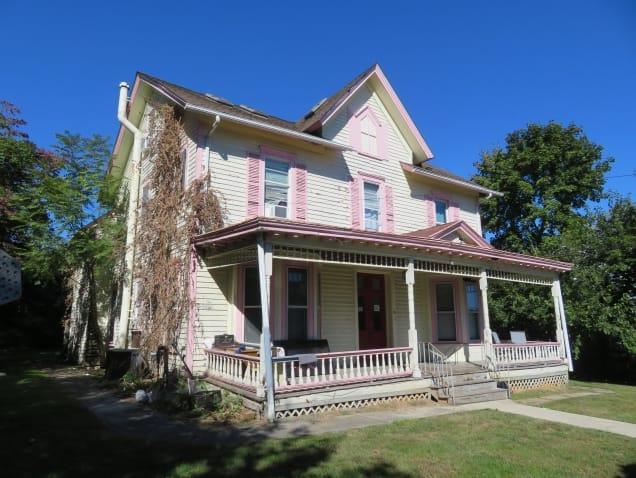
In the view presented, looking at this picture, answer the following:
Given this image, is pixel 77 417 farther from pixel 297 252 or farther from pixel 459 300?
pixel 459 300

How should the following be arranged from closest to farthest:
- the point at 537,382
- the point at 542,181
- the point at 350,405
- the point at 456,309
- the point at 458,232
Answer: the point at 350,405
the point at 537,382
the point at 458,232
the point at 456,309
the point at 542,181

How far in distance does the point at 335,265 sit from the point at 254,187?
319 centimetres

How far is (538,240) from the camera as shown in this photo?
88.0 feet

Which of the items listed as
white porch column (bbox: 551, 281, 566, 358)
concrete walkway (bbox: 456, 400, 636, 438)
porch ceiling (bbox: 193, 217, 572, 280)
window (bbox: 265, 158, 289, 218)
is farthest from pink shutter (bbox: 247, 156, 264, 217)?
white porch column (bbox: 551, 281, 566, 358)

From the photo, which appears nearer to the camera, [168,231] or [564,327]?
[168,231]

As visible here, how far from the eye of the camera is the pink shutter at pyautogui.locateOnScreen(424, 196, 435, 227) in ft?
52.2

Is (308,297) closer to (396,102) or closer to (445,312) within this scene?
(445,312)

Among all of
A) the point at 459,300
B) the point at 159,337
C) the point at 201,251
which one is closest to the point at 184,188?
the point at 201,251

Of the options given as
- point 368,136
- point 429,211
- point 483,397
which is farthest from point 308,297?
point 429,211

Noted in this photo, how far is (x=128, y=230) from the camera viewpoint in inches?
545

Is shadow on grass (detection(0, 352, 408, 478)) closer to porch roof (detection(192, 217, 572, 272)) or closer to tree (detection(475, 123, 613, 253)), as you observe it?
porch roof (detection(192, 217, 572, 272))

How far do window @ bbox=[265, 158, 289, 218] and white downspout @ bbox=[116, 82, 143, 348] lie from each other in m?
4.14

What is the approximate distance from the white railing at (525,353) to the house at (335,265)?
5 centimetres

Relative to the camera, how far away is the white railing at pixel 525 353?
12.5 metres
